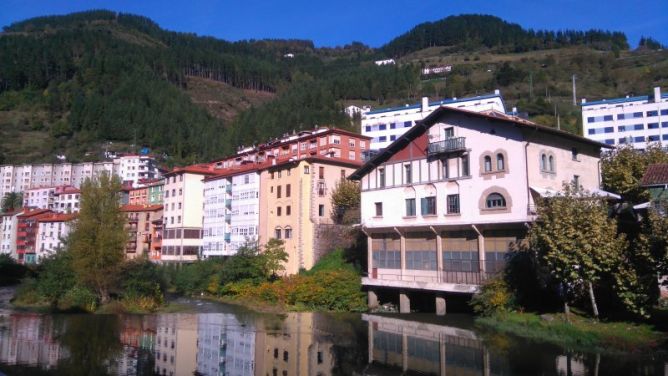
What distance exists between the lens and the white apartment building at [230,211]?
61875 millimetres

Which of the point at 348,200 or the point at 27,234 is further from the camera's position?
the point at 27,234

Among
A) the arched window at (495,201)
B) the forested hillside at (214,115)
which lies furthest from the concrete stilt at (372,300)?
the forested hillside at (214,115)

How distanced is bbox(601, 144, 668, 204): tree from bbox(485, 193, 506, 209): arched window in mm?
9733

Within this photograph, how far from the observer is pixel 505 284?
31.3m

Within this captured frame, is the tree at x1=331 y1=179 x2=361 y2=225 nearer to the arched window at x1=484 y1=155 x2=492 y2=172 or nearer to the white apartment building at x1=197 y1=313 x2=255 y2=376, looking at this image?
the white apartment building at x1=197 y1=313 x2=255 y2=376

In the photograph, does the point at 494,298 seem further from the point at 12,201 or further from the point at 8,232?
the point at 12,201

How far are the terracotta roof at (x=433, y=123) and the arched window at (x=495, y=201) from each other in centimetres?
445

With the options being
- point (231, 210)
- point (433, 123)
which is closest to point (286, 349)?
point (433, 123)

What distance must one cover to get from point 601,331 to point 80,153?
155387mm

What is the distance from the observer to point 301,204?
5388 centimetres

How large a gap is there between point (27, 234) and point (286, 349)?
102 meters

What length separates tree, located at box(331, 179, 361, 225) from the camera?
5319 cm

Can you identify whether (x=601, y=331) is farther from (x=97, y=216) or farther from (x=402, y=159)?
(x=97, y=216)

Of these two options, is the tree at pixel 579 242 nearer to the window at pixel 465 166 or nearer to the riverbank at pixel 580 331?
the riverbank at pixel 580 331
